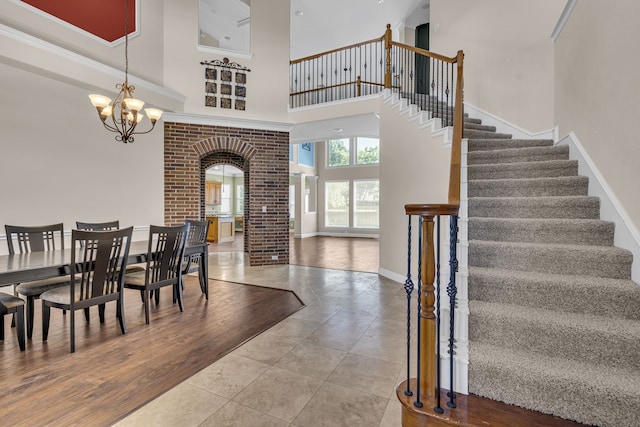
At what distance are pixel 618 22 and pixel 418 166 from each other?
229cm

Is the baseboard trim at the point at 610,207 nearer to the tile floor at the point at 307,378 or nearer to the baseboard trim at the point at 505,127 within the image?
the baseboard trim at the point at 505,127

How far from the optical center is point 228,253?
748 cm

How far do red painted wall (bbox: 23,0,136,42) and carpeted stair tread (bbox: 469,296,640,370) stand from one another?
5.58 metres

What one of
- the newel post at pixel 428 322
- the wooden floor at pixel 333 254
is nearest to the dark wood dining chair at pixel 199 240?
the wooden floor at pixel 333 254

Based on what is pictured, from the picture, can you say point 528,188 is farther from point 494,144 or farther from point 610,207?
point 494,144

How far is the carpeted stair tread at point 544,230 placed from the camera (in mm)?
2203

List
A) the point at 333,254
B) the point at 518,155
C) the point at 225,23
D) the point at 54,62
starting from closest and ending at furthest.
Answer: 1. the point at 518,155
2. the point at 54,62
3. the point at 225,23
4. the point at 333,254

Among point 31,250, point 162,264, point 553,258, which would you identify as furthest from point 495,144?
point 31,250

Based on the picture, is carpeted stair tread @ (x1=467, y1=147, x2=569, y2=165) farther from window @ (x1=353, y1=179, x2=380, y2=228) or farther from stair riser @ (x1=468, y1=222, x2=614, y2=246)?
window @ (x1=353, y1=179, x2=380, y2=228)

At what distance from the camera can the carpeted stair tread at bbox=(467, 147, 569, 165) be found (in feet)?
10.1

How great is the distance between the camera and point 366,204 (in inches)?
449

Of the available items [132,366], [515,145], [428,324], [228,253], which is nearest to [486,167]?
[515,145]

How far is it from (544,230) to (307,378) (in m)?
2.09

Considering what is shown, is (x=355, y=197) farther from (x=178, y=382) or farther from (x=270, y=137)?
(x=178, y=382)
